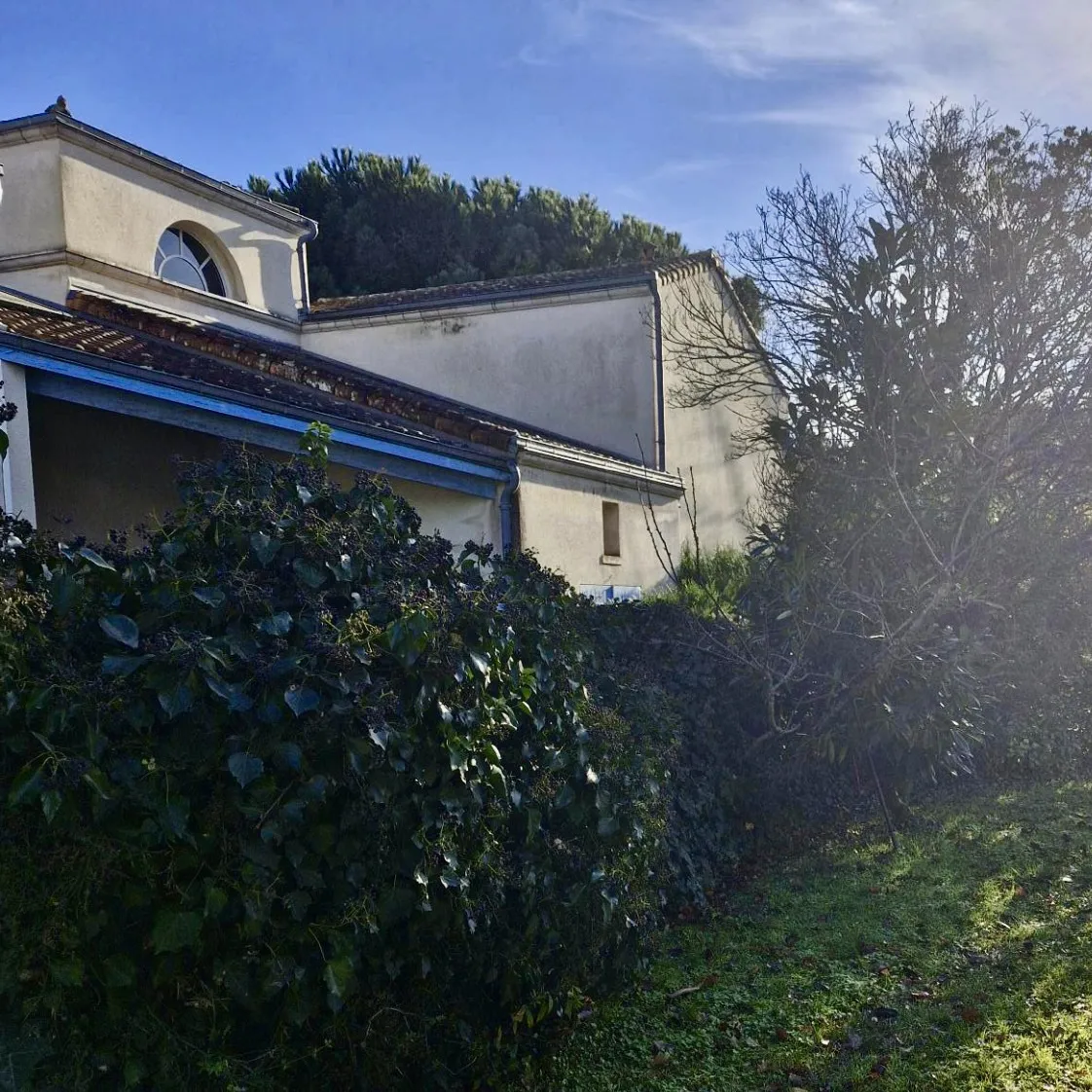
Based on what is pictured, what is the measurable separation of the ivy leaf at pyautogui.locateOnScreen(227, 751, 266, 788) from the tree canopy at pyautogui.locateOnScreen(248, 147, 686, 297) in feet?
93.1

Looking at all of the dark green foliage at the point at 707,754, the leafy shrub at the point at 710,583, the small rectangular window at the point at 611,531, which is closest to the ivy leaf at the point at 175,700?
the dark green foliage at the point at 707,754

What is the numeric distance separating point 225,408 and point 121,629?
5.80 m

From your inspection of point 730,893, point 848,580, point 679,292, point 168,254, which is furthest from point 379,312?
point 730,893

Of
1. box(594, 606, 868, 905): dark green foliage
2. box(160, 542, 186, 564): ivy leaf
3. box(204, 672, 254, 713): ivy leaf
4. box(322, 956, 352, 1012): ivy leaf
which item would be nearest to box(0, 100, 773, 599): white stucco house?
box(594, 606, 868, 905): dark green foliage

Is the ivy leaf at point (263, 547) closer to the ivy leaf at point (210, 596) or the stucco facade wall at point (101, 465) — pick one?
the ivy leaf at point (210, 596)

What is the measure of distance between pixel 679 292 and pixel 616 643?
470 inches

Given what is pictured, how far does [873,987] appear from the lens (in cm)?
553

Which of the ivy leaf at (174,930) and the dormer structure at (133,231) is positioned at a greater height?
the dormer structure at (133,231)

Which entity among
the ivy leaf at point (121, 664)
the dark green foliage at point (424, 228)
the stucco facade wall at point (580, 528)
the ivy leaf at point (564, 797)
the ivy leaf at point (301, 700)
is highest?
the dark green foliage at point (424, 228)

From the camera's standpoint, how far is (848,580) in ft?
29.4

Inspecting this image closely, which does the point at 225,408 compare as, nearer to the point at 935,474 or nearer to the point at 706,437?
the point at 935,474

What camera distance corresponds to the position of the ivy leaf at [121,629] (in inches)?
141

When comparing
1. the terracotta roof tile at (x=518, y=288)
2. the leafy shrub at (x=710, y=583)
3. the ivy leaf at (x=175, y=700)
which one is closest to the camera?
the ivy leaf at (x=175, y=700)

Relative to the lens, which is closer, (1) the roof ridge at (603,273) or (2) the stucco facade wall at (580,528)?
(2) the stucco facade wall at (580,528)
